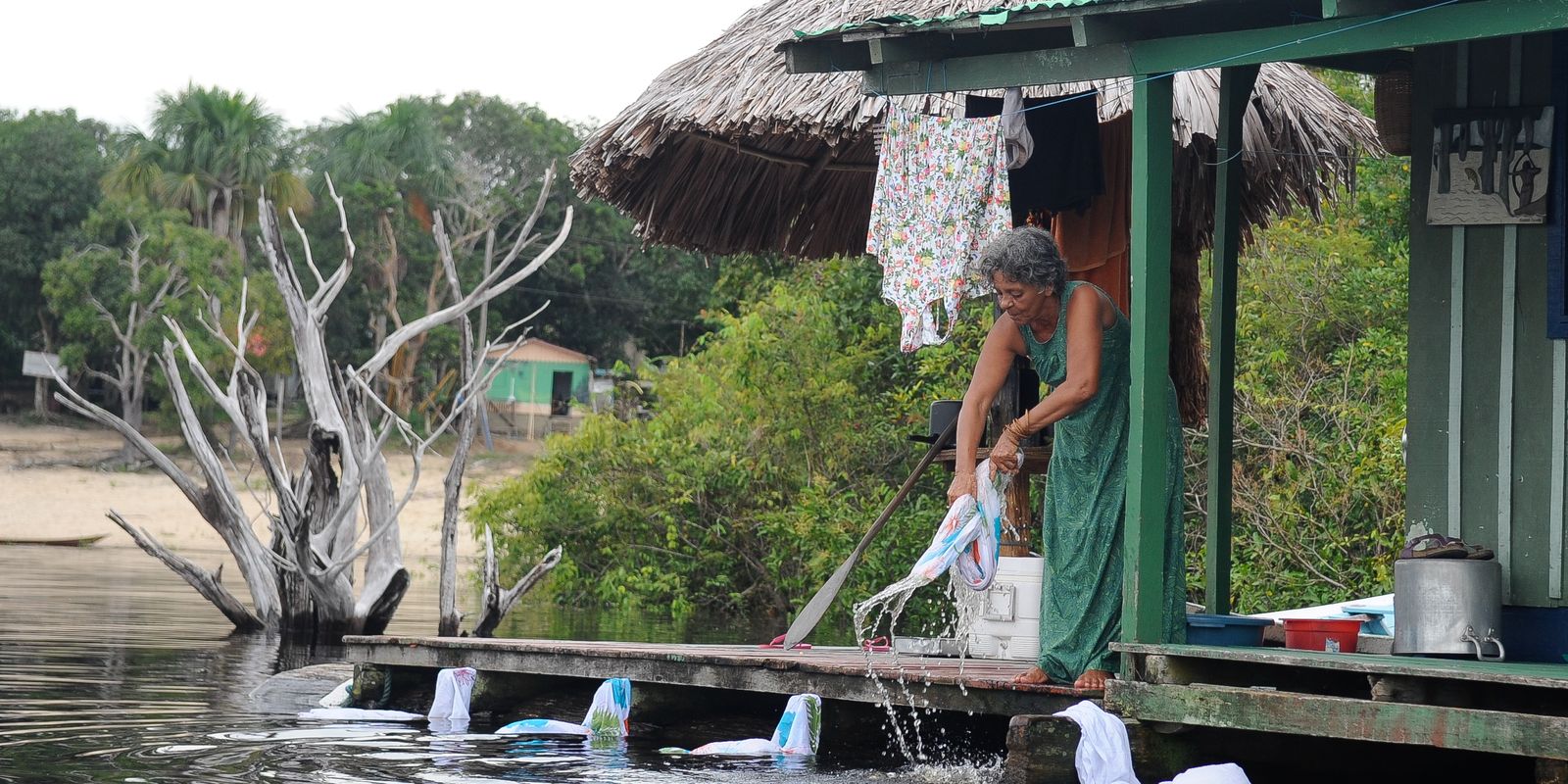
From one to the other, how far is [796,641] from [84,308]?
93.0 feet

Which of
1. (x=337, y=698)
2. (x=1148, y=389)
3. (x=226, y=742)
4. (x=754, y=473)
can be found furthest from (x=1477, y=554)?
(x=754, y=473)

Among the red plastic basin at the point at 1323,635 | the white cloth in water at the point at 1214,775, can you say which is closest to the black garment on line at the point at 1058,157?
the red plastic basin at the point at 1323,635

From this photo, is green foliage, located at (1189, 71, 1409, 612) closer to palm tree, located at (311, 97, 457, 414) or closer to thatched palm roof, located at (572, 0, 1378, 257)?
thatched palm roof, located at (572, 0, 1378, 257)

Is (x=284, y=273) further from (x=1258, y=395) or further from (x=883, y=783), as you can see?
(x=883, y=783)

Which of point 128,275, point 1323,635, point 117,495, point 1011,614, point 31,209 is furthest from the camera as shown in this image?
point 31,209

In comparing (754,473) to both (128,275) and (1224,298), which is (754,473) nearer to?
(1224,298)

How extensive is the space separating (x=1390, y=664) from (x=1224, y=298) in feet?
7.45

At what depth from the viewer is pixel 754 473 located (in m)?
16.3

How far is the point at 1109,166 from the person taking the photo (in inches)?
286

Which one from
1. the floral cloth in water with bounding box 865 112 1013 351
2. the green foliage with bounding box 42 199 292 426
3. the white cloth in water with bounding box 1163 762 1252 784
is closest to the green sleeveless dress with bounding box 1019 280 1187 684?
the white cloth in water with bounding box 1163 762 1252 784

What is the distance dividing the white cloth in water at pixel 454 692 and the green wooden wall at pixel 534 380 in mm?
30801

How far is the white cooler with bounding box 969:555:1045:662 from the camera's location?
6.53 meters

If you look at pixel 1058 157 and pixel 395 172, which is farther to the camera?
pixel 395 172

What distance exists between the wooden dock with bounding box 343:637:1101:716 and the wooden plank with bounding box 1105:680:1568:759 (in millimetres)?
388
